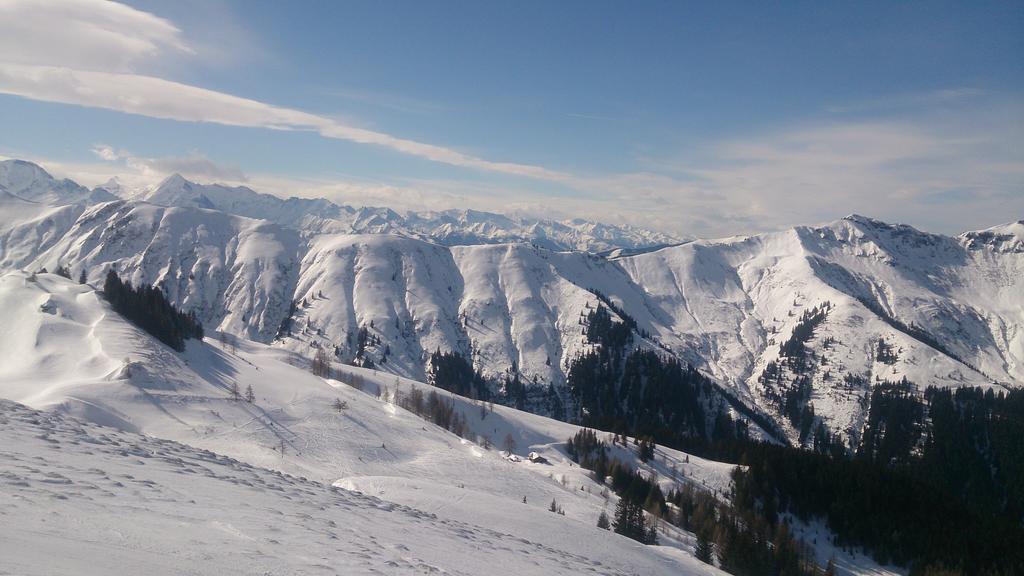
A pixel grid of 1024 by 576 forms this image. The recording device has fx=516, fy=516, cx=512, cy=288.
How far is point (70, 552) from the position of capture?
10.6 meters

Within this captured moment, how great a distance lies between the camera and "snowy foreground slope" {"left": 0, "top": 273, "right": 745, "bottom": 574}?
13375mm

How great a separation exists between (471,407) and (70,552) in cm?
12002

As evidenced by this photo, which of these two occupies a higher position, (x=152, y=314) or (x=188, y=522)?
(x=188, y=522)

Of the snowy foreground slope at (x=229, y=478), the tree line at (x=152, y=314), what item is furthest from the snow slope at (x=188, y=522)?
the tree line at (x=152, y=314)

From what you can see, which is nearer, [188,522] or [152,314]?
[188,522]

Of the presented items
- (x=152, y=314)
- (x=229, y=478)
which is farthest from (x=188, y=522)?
(x=152, y=314)

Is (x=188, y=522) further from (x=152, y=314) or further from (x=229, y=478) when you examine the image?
(x=152, y=314)

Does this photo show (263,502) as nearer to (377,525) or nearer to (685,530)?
(377,525)

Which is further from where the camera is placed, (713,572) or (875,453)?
(875,453)

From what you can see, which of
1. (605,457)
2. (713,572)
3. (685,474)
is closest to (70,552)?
(713,572)

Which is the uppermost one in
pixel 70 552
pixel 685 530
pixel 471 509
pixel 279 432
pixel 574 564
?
pixel 70 552

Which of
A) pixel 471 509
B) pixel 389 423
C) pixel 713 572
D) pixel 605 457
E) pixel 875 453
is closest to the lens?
pixel 471 509

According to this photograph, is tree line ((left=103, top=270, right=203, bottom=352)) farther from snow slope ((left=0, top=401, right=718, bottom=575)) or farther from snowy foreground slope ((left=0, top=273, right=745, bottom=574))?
snow slope ((left=0, top=401, right=718, bottom=575))

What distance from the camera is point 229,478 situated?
74.8ft
